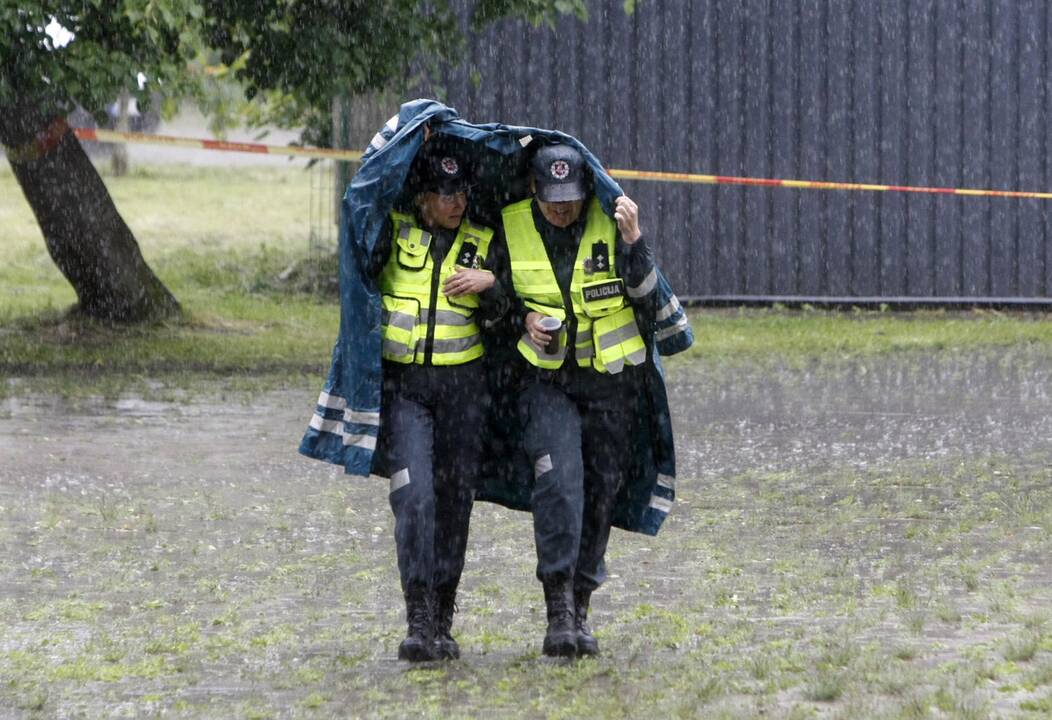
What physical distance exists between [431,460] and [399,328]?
0.43 m

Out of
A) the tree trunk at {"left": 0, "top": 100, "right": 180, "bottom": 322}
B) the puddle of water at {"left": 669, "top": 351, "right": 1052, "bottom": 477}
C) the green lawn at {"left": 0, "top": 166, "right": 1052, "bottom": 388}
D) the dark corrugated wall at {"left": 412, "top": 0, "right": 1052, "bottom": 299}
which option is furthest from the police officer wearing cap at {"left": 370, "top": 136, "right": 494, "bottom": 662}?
the dark corrugated wall at {"left": 412, "top": 0, "right": 1052, "bottom": 299}

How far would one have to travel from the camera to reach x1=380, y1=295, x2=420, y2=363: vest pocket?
5.85 meters

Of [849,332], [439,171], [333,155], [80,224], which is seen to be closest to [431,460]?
[439,171]

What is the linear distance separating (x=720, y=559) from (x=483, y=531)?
118 centimetres

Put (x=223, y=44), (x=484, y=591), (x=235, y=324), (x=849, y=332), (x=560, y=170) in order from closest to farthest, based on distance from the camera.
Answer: (x=560, y=170) → (x=484, y=591) → (x=223, y=44) → (x=849, y=332) → (x=235, y=324)

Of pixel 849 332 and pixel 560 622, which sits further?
pixel 849 332

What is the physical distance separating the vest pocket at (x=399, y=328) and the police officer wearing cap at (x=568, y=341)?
328 millimetres

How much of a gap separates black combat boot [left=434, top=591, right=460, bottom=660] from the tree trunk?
394 inches

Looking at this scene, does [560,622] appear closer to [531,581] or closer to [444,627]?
[444,627]

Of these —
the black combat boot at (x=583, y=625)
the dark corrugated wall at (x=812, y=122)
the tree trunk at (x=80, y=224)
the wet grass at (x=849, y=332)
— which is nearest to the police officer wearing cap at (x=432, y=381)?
the black combat boot at (x=583, y=625)

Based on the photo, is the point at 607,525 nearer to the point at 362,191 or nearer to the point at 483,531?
the point at 362,191

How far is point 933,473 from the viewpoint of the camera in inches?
381

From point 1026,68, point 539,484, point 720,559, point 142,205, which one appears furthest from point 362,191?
point 142,205

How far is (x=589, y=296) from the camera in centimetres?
591
